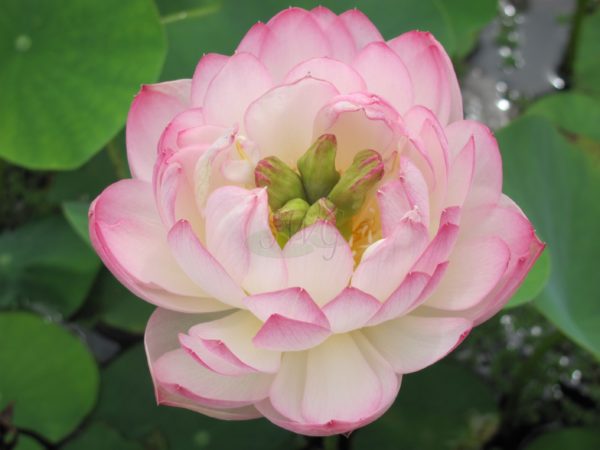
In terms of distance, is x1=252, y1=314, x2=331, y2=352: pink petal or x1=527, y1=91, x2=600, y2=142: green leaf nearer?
x1=252, y1=314, x2=331, y2=352: pink petal

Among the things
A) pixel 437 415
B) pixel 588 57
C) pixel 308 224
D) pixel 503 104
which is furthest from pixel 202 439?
pixel 588 57

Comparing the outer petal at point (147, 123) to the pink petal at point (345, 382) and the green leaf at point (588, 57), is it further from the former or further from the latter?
the green leaf at point (588, 57)

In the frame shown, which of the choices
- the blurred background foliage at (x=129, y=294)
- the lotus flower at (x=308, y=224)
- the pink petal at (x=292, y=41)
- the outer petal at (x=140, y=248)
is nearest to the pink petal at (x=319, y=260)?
the lotus flower at (x=308, y=224)

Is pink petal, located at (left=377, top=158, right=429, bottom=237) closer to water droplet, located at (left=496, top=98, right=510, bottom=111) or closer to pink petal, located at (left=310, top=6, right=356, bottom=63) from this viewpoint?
pink petal, located at (left=310, top=6, right=356, bottom=63)

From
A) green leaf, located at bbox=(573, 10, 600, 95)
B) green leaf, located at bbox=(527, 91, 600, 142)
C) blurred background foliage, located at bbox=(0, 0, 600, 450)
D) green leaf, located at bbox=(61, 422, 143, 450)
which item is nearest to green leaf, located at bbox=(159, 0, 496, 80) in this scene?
blurred background foliage, located at bbox=(0, 0, 600, 450)

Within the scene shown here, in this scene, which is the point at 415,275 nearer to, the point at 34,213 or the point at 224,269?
the point at 224,269

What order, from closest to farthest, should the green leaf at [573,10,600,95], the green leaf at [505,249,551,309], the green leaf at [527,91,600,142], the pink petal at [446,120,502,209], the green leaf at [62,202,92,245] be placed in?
the pink petal at [446,120,502,209] < the green leaf at [505,249,551,309] < the green leaf at [62,202,92,245] < the green leaf at [527,91,600,142] < the green leaf at [573,10,600,95]

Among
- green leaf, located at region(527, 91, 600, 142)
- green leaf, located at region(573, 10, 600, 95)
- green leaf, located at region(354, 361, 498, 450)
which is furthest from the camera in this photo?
green leaf, located at region(573, 10, 600, 95)
